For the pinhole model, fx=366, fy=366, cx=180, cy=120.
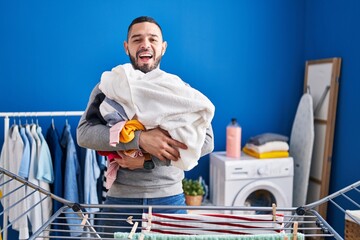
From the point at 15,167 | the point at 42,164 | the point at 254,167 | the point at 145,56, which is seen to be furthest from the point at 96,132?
the point at 254,167

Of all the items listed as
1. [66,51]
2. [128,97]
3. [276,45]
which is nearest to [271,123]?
[276,45]

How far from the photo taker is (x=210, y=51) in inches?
118

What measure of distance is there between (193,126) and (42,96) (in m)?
1.93

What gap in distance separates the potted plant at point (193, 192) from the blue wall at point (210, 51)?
329 millimetres

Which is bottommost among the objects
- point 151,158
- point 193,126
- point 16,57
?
point 151,158

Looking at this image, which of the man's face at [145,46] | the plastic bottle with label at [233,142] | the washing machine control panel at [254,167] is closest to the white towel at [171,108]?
the man's face at [145,46]

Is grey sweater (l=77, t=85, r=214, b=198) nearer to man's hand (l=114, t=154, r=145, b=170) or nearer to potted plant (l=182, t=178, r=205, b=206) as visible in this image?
man's hand (l=114, t=154, r=145, b=170)

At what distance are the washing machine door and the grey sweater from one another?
140cm

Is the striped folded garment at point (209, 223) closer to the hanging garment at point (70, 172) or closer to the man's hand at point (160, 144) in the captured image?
the man's hand at point (160, 144)

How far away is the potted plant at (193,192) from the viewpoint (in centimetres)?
266

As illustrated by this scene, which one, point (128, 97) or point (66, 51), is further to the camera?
point (66, 51)

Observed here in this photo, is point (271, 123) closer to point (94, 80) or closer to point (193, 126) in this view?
point (94, 80)

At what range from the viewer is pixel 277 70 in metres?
3.14

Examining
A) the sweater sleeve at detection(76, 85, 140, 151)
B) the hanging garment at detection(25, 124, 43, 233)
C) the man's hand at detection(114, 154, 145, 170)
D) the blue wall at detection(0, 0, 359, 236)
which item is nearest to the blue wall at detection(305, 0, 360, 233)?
the blue wall at detection(0, 0, 359, 236)
